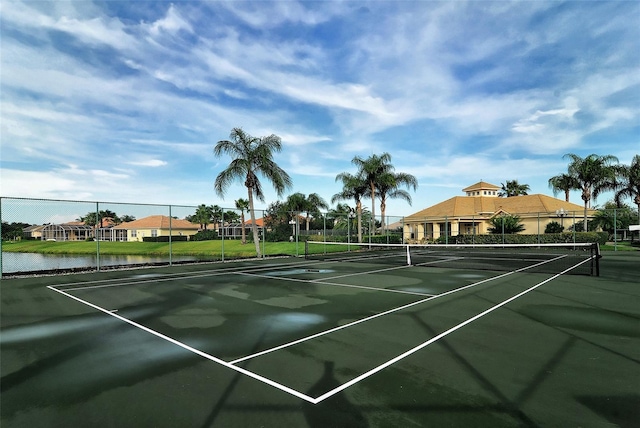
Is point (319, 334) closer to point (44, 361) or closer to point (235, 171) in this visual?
point (44, 361)

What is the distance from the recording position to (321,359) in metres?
4.73

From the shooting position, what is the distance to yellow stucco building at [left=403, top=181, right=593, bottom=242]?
4034 cm

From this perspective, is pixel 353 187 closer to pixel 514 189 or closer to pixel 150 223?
pixel 150 223

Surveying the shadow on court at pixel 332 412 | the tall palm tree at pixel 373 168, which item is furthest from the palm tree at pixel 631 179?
the shadow on court at pixel 332 412

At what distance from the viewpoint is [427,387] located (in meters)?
3.86

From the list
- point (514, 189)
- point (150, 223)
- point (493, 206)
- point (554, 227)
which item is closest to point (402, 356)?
point (150, 223)

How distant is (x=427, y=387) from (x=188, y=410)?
2509 millimetres

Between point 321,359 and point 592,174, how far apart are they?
3987cm

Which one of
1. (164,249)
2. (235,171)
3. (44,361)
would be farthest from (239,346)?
(164,249)

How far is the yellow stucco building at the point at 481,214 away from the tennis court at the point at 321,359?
32779mm

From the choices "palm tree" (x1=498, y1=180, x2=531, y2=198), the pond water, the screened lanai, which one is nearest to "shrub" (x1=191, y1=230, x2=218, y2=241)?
the pond water

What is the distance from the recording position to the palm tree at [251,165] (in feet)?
71.9

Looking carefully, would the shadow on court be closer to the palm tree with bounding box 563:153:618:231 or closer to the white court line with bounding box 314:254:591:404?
the white court line with bounding box 314:254:591:404

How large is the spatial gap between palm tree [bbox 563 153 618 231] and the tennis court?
31.1m
